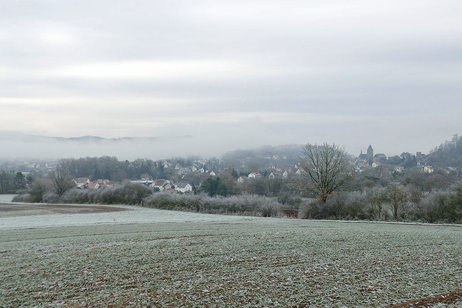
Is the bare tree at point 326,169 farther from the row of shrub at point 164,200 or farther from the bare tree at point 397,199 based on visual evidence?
the bare tree at point 397,199

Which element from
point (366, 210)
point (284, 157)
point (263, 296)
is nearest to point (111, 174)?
point (284, 157)

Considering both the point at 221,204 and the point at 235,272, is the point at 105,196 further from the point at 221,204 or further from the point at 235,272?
the point at 235,272

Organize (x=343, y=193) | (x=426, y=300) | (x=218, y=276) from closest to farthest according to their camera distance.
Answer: (x=426, y=300), (x=218, y=276), (x=343, y=193)

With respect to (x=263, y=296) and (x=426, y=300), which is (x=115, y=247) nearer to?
(x=263, y=296)

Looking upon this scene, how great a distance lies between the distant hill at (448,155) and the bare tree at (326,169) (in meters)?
65.4

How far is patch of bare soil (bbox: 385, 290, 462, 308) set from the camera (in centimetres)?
802

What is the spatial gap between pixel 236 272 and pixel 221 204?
36294 mm

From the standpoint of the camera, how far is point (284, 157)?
7234 inches

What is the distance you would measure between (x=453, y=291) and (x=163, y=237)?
44.4 feet

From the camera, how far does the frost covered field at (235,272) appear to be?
28.6 feet

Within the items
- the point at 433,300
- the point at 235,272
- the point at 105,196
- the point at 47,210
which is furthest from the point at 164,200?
the point at 433,300

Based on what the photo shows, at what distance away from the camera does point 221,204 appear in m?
46.9

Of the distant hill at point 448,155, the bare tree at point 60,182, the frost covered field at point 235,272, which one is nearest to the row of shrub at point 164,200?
the bare tree at point 60,182

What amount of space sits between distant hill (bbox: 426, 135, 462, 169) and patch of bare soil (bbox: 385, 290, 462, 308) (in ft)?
321
